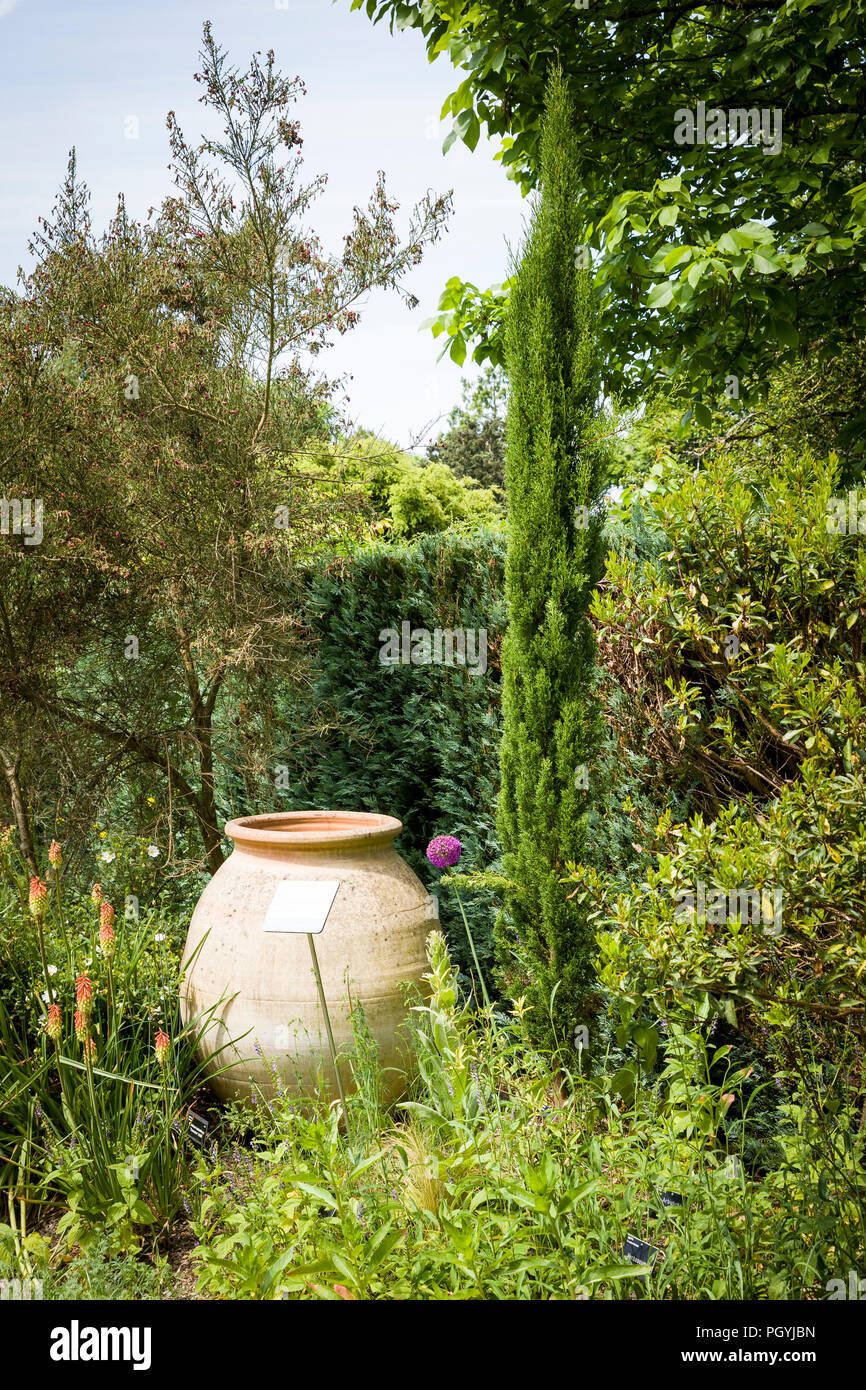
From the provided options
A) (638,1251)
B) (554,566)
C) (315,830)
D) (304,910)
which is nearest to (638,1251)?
(638,1251)

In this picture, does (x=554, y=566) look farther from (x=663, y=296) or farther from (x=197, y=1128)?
(x=197, y=1128)

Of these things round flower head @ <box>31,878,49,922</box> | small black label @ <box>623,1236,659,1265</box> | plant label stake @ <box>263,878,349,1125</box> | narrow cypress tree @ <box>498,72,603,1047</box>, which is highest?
narrow cypress tree @ <box>498,72,603,1047</box>

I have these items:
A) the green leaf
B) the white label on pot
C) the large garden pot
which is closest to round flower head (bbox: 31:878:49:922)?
the white label on pot

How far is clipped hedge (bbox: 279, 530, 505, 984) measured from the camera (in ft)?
16.2

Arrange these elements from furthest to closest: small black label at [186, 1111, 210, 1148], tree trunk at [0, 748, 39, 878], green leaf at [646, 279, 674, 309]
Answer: tree trunk at [0, 748, 39, 878], green leaf at [646, 279, 674, 309], small black label at [186, 1111, 210, 1148]

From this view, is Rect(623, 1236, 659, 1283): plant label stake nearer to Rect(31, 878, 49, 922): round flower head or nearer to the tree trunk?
Rect(31, 878, 49, 922): round flower head

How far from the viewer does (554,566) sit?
3.89 metres

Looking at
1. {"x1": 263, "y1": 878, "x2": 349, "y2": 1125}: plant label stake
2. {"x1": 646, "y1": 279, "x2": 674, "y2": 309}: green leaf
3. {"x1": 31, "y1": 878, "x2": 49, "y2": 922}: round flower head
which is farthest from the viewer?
{"x1": 646, "y1": 279, "x2": 674, "y2": 309}: green leaf

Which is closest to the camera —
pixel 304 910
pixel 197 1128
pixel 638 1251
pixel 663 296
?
pixel 638 1251

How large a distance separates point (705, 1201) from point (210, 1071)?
2133 millimetres

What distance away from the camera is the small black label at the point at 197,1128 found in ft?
11.5

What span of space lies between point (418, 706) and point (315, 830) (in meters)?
1.06

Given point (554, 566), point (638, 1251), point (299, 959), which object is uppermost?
point (554, 566)

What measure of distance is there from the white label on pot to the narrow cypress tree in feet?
3.54
